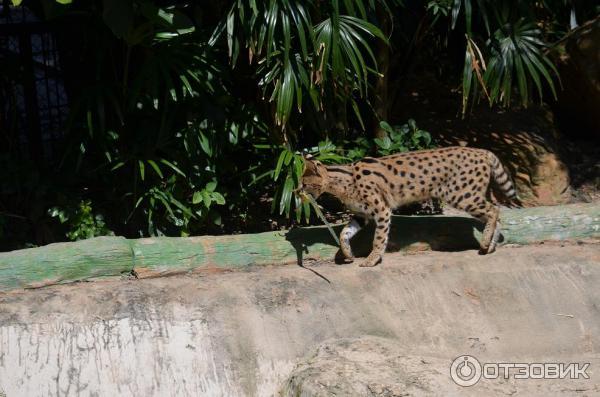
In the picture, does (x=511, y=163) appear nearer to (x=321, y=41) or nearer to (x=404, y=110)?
(x=404, y=110)

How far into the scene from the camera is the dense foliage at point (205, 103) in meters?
7.88

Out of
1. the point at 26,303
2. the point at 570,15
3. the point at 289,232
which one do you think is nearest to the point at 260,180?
the point at 289,232

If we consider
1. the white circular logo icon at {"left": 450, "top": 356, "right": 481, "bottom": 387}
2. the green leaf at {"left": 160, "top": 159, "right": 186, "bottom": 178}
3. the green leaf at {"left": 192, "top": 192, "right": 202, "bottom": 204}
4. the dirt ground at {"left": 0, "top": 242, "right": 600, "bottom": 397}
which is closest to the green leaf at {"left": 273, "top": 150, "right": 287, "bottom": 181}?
the green leaf at {"left": 192, "top": 192, "right": 202, "bottom": 204}

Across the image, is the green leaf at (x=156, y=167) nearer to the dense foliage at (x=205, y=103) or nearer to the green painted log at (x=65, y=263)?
the dense foliage at (x=205, y=103)

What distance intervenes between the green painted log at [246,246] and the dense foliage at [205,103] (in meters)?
0.63

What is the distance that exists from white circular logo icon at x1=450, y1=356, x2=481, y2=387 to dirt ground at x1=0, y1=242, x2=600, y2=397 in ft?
0.23

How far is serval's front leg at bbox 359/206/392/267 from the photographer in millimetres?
7520

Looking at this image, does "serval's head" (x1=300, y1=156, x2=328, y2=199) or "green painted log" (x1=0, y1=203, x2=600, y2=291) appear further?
"serval's head" (x1=300, y1=156, x2=328, y2=199)

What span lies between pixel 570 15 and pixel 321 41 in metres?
4.69

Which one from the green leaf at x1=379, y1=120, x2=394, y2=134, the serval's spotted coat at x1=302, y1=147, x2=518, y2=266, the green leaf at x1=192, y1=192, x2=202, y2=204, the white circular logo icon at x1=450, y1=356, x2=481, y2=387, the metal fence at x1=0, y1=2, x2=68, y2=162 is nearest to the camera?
the white circular logo icon at x1=450, y1=356, x2=481, y2=387

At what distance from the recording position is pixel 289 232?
25.4ft

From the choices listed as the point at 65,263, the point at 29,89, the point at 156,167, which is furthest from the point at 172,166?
the point at 29,89

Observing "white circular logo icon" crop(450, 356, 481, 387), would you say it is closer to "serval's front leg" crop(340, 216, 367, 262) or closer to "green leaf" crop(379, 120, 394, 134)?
"serval's front leg" crop(340, 216, 367, 262)

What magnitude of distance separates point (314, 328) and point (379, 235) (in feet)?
3.86
